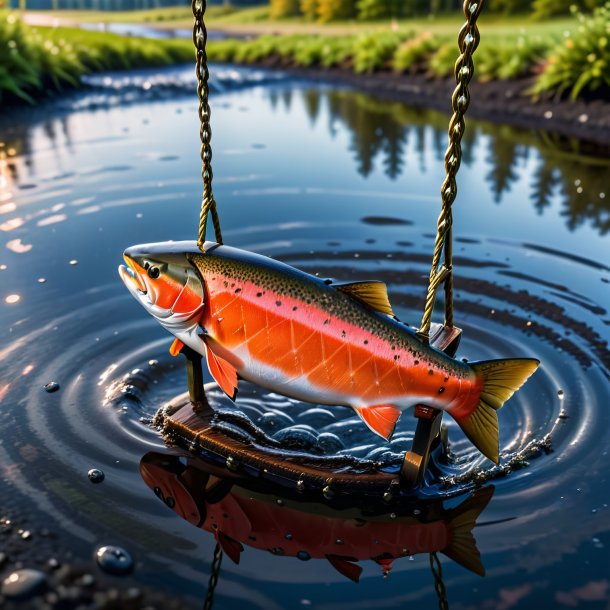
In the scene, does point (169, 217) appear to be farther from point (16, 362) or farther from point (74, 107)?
point (74, 107)

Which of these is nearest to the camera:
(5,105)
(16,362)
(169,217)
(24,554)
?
(24,554)

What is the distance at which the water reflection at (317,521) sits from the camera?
→ 3.07 m

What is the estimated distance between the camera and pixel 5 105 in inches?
564

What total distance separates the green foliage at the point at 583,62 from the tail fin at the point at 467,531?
Answer: 37.5 feet

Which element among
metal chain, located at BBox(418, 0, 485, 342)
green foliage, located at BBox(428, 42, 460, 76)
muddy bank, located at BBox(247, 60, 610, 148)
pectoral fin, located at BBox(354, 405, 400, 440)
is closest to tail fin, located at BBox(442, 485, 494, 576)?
pectoral fin, located at BBox(354, 405, 400, 440)

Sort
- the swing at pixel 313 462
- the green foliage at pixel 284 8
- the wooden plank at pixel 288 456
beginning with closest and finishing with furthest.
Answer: the swing at pixel 313 462 → the wooden plank at pixel 288 456 → the green foliage at pixel 284 8

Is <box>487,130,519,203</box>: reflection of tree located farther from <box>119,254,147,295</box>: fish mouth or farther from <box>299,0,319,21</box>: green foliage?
<box>299,0,319,21</box>: green foliage

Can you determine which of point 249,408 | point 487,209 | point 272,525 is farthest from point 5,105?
point 272,525

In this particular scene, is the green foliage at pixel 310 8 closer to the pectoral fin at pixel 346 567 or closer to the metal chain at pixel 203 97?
the metal chain at pixel 203 97

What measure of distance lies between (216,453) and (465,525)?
1.34 m

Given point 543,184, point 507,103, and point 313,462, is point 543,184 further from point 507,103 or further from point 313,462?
point 313,462

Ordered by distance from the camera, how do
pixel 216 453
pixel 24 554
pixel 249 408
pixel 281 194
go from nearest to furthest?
pixel 24 554 → pixel 216 453 → pixel 249 408 → pixel 281 194

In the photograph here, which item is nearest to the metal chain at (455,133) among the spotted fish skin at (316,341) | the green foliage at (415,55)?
the spotted fish skin at (316,341)

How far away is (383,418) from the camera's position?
308cm
